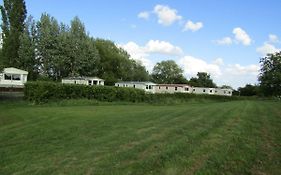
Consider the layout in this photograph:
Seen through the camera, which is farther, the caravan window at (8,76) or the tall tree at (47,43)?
the tall tree at (47,43)

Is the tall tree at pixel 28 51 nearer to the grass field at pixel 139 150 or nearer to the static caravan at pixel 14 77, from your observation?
the static caravan at pixel 14 77

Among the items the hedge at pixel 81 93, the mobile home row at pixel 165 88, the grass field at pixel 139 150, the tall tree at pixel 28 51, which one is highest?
the tall tree at pixel 28 51

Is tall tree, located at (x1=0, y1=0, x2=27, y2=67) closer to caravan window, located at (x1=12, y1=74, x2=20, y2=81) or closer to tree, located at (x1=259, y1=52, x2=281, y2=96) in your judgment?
caravan window, located at (x1=12, y1=74, x2=20, y2=81)

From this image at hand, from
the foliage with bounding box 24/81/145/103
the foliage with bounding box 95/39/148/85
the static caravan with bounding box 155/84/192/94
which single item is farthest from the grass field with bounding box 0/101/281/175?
the static caravan with bounding box 155/84/192/94

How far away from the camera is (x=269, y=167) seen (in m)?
7.65

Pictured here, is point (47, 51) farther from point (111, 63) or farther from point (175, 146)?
point (175, 146)

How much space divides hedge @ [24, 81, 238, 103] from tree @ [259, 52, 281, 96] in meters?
49.8

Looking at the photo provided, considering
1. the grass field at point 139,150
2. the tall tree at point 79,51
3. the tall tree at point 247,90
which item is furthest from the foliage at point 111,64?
the grass field at point 139,150

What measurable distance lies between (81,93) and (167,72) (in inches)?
4150

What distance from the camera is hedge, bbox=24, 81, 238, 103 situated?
3166 cm

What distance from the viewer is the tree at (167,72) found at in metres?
139

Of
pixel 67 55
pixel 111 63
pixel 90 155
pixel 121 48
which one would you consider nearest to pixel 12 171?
pixel 90 155

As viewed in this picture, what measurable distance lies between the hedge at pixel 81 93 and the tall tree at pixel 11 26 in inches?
976

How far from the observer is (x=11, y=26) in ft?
191
